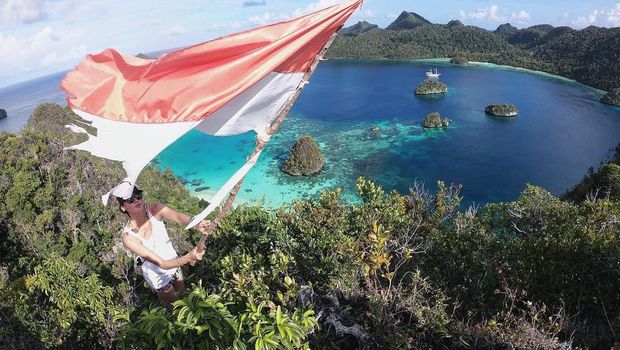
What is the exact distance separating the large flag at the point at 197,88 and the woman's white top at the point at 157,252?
0.92 meters

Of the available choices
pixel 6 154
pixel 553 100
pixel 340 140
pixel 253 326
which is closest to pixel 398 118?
pixel 340 140

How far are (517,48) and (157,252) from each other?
142641mm

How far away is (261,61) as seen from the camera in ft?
10.9

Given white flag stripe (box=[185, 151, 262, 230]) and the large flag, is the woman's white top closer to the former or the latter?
white flag stripe (box=[185, 151, 262, 230])

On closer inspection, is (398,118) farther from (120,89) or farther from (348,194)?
(120,89)

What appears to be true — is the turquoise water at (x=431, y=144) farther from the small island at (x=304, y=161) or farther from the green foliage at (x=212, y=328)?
the green foliage at (x=212, y=328)

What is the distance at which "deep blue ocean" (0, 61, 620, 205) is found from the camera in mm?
38938

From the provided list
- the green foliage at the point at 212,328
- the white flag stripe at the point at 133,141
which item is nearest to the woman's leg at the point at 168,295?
the green foliage at the point at 212,328

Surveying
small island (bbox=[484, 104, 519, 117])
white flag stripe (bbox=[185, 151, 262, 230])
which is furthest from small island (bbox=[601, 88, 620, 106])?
white flag stripe (bbox=[185, 151, 262, 230])

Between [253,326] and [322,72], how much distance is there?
116 m

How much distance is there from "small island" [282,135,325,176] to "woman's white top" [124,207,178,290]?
36.2 meters

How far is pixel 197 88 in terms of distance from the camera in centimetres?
335

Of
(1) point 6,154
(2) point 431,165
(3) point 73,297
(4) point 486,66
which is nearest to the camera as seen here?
(3) point 73,297

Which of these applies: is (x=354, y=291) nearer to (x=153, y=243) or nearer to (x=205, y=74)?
(x=153, y=243)
